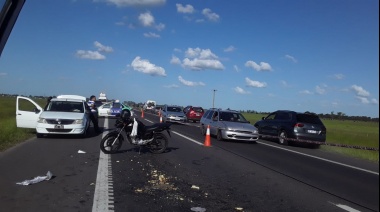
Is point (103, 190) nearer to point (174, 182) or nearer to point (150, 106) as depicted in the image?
point (174, 182)

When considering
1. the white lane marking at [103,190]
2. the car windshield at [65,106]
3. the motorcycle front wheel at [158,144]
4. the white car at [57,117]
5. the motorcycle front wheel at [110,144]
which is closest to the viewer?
the white lane marking at [103,190]

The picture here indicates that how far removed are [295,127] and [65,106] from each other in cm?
1046

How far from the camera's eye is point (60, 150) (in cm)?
1205

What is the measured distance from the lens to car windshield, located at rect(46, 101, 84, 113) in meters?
16.7

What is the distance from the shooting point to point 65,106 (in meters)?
17.0

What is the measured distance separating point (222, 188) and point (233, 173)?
183cm

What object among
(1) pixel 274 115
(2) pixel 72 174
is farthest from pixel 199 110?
(2) pixel 72 174

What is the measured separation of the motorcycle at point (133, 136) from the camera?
38.3 ft

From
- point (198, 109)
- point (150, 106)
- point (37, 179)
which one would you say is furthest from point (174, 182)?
point (150, 106)

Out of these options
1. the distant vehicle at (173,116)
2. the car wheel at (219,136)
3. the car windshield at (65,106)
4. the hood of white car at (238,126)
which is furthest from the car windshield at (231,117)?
the distant vehicle at (173,116)

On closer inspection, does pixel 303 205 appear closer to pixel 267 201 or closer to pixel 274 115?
pixel 267 201

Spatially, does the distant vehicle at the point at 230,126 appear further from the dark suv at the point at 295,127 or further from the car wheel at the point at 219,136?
the dark suv at the point at 295,127

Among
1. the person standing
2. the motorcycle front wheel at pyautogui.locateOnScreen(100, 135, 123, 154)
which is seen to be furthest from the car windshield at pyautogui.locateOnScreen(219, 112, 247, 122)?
the motorcycle front wheel at pyautogui.locateOnScreen(100, 135, 123, 154)

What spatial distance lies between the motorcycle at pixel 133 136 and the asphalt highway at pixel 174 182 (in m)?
0.33
